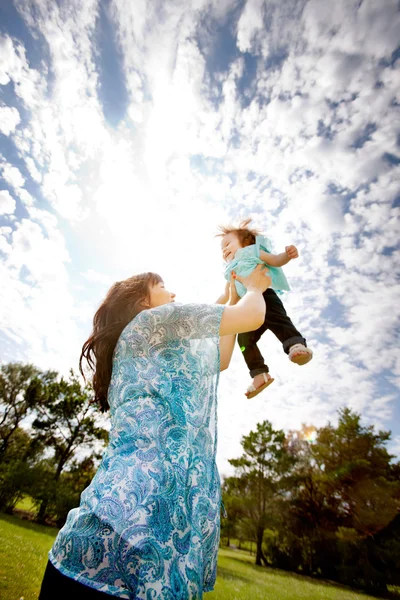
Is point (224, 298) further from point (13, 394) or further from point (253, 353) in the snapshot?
point (13, 394)

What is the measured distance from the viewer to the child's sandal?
3.30 metres

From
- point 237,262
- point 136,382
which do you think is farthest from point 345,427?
point 136,382

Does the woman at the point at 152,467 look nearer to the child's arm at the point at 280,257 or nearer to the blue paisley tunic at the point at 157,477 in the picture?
the blue paisley tunic at the point at 157,477

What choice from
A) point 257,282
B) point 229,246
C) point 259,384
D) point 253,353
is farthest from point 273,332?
point 257,282

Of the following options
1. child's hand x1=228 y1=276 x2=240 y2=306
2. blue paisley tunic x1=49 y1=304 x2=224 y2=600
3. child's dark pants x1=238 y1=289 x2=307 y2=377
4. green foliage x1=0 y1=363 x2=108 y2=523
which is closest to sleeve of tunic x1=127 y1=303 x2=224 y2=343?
blue paisley tunic x1=49 y1=304 x2=224 y2=600

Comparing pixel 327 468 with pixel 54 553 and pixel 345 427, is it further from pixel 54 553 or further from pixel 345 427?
pixel 54 553

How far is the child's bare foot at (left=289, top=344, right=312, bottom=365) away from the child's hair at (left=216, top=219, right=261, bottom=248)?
1.45 m

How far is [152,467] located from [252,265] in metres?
2.37

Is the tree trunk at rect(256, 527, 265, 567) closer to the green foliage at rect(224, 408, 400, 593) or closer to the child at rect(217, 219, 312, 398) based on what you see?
the green foliage at rect(224, 408, 400, 593)

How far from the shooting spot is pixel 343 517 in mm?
23719

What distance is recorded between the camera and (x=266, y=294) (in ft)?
11.8

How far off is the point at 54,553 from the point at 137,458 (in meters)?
0.38

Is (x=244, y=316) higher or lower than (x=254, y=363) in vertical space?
lower

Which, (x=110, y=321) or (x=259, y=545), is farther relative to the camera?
(x=259, y=545)
